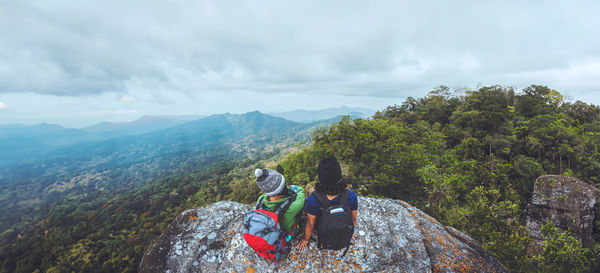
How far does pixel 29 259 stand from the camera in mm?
59812

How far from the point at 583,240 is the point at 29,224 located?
175 metres

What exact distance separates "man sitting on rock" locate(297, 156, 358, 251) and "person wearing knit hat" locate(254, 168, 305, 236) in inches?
9.6

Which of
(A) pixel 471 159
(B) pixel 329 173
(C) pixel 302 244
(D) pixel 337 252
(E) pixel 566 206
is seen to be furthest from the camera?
(A) pixel 471 159

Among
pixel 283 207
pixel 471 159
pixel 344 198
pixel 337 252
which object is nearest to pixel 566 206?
pixel 471 159

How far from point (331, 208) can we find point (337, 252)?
128cm

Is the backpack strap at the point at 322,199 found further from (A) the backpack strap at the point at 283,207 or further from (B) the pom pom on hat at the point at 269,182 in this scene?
(B) the pom pom on hat at the point at 269,182

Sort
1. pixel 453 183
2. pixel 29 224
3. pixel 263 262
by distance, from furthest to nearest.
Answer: pixel 29 224
pixel 453 183
pixel 263 262

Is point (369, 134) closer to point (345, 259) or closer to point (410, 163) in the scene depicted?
point (410, 163)

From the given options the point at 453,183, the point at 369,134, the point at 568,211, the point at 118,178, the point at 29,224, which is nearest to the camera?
the point at 568,211

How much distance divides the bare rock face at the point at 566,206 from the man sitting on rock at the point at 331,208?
509 inches

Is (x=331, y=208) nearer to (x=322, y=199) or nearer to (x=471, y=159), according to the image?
(x=322, y=199)

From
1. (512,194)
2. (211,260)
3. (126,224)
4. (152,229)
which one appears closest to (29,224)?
(126,224)

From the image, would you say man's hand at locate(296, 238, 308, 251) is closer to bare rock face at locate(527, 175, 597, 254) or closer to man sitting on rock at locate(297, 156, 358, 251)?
man sitting on rock at locate(297, 156, 358, 251)

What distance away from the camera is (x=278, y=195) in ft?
13.1
